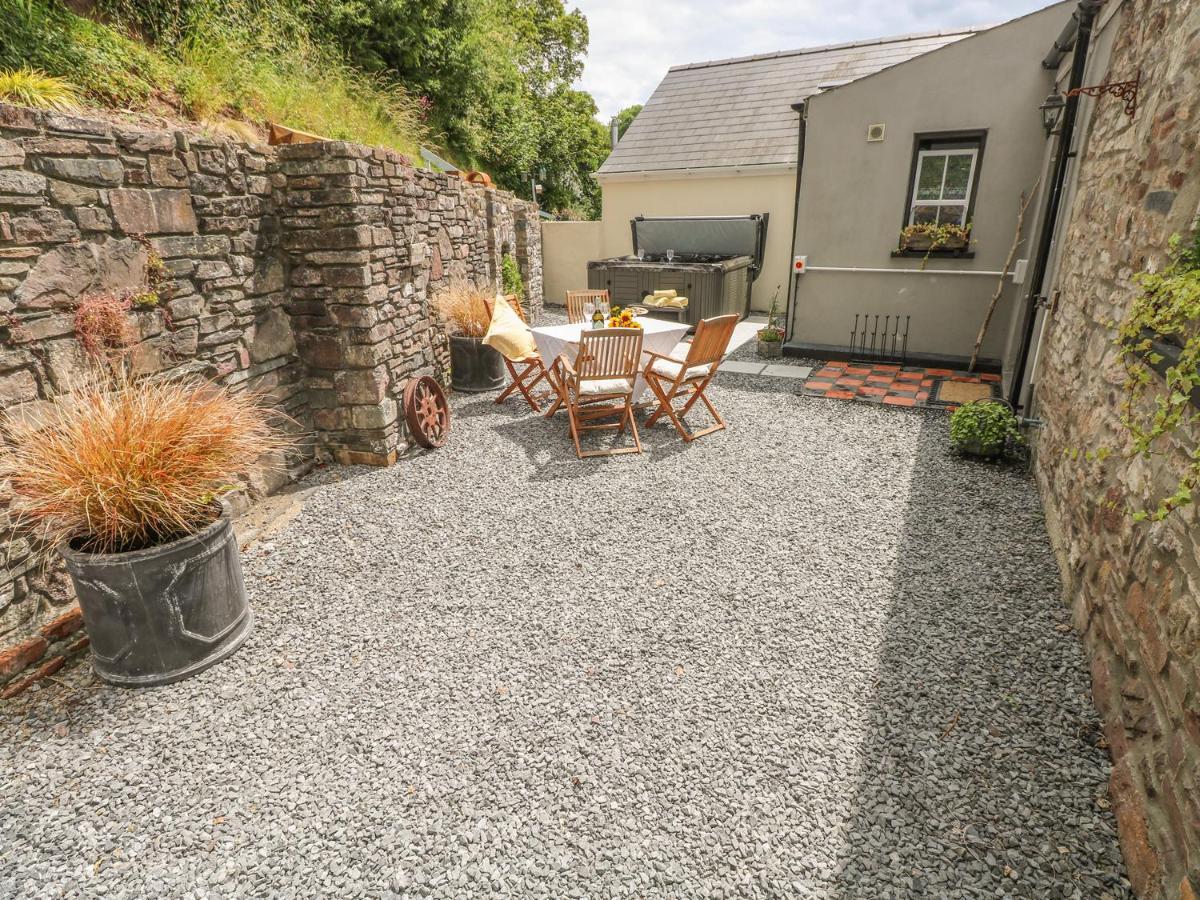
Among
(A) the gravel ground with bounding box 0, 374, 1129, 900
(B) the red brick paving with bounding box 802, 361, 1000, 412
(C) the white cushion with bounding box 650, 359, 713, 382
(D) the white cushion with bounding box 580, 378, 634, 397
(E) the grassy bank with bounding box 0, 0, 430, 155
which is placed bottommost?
Result: (A) the gravel ground with bounding box 0, 374, 1129, 900

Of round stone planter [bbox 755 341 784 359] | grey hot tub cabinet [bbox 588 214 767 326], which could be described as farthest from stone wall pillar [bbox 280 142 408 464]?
grey hot tub cabinet [bbox 588 214 767 326]

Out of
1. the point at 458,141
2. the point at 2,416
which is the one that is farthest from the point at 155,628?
the point at 458,141

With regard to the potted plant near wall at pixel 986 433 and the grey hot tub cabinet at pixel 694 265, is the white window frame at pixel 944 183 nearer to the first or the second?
the grey hot tub cabinet at pixel 694 265

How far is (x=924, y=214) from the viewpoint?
691cm

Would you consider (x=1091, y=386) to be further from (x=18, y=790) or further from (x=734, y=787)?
(x=18, y=790)

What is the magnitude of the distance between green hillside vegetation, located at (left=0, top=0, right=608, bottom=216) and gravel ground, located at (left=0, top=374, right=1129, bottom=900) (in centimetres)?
394

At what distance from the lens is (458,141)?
13578 millimetres

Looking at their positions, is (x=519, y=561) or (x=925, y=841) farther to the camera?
(x=519, y=561)

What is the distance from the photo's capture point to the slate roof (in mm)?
11094

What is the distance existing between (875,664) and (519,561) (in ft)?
6.14

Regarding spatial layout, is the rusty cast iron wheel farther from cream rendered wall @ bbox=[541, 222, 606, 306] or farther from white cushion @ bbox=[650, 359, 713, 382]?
cream rendered wall @ bbox=[541, 222, 606, 306]

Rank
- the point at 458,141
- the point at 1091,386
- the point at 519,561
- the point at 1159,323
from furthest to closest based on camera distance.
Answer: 1. the point at 458,141
2. the point at 519,561
3. the point at 1091,386
4. the point at 1159,323

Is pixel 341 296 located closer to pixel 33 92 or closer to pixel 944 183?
pixel 33 92

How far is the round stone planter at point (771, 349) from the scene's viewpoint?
784 cm
